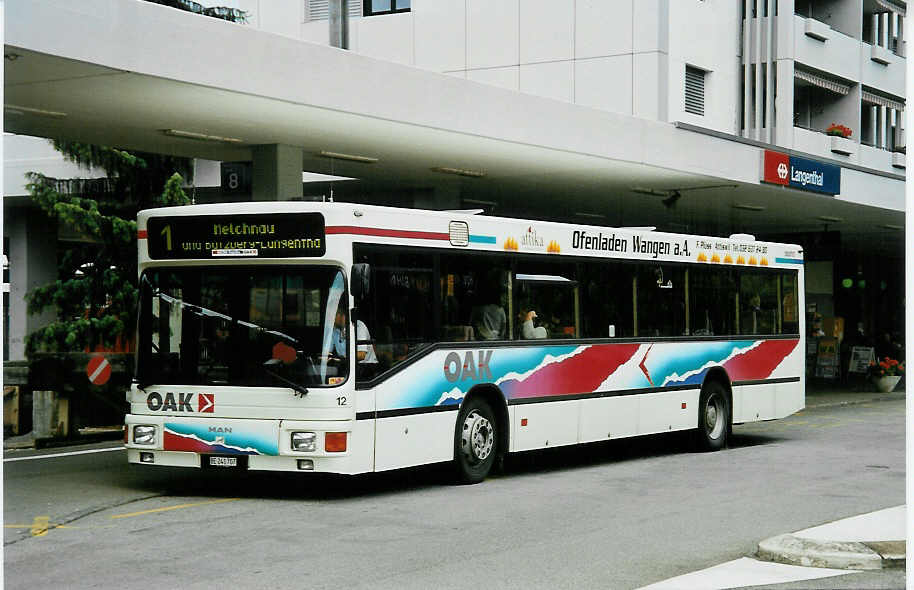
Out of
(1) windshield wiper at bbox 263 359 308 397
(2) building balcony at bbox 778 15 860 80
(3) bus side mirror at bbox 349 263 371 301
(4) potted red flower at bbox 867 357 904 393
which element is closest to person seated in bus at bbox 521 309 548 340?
(3) bus side mirror at bbox 349 263 371 301

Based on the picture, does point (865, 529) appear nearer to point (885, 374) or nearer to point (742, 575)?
point (742, 575)

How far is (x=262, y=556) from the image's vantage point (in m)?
Answer: 8.95

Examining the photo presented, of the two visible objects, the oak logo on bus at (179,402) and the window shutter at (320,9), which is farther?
the window shutter at (320,9)

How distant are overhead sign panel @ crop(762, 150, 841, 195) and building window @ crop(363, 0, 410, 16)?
28.3 feet

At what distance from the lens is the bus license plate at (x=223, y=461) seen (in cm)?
1174

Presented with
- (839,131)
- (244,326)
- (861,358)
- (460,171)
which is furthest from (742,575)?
(861,358)

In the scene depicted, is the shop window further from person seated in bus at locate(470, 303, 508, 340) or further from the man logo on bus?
person seated in bus at locate(470, 303, 508, 340)

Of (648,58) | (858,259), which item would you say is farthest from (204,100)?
(858,259)

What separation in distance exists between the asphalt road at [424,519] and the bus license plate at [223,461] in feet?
1.14

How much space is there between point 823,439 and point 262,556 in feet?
40.2

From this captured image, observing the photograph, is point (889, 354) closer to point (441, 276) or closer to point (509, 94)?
point (509, 94)

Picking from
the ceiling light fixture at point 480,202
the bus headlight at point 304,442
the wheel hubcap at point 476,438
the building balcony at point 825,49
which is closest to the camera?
the bus headlight at point 304,442

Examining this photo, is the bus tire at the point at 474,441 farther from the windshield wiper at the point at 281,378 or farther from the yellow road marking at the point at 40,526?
the yellow road marking at the point at 40,526

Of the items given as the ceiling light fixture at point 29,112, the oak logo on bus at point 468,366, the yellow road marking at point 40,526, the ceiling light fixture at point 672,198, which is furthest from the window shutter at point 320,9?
the yellow road marking at point 40,526
